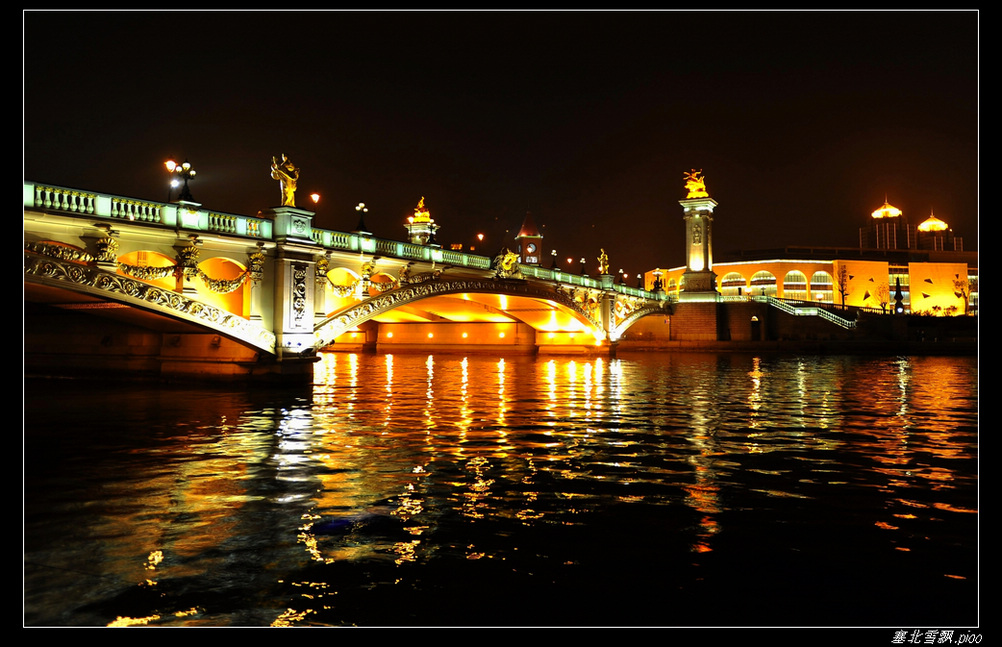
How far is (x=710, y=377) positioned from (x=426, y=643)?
30715mm

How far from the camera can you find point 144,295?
74.8 ft

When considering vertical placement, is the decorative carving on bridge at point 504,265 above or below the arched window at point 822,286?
below

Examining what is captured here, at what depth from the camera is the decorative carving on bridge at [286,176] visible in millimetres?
27516

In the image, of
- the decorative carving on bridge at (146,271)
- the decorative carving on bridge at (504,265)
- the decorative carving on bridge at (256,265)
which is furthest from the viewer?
the decorative carving on bridge at (504,265)

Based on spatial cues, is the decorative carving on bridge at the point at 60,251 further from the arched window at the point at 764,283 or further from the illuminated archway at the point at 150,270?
the arched window at the point at 764,283

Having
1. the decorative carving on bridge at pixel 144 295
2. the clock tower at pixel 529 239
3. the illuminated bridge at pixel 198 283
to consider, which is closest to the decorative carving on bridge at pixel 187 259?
the illuminated bridge at pixel 198 283

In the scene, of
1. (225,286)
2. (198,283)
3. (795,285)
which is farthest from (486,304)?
(795,285)

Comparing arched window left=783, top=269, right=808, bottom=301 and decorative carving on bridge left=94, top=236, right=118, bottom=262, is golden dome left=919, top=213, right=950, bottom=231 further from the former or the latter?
decorative carving on bridge left=94, top=236, right=118, bottom=262

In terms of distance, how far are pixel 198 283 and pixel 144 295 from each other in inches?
89.0

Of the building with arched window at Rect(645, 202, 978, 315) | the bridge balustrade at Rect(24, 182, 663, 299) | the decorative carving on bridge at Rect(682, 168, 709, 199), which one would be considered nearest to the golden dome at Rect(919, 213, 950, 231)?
the building with arched window at Rect(645, 202, 978, 315)

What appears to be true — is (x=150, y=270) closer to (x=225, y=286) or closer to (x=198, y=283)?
(x=198, y=283)

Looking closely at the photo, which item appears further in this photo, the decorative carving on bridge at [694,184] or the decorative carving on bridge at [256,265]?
the decorative carving on bridge at [694,184]

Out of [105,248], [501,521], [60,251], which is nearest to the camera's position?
[501,521]

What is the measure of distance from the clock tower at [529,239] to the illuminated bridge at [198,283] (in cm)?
14351
